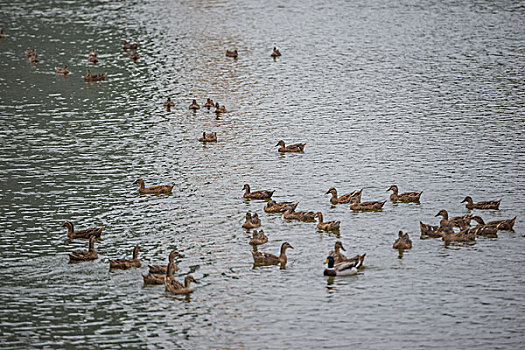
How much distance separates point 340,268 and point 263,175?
10.9 m

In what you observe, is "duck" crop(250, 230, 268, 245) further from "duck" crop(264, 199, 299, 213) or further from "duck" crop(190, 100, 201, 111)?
"duck" crop(190, 100, 201, 111)

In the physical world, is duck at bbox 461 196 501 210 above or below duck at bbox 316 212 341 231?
above

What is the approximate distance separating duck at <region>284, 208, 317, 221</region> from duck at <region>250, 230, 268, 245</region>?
2177 millimetres

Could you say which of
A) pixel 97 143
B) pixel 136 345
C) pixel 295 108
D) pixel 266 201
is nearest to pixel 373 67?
pixel 295 108

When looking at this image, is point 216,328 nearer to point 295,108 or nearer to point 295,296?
point 295,296

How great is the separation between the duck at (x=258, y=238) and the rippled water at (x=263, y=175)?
325 mm

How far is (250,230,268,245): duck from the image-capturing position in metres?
26.9

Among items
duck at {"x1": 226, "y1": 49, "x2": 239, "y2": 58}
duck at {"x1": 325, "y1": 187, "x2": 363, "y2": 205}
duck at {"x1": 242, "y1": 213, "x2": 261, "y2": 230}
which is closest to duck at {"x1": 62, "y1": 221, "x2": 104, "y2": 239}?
duck at {"x1": 242, "y1": 213, "x2": 261, "y2": 230}

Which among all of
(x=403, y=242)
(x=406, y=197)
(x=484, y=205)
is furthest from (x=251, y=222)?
(x=484, y=205)

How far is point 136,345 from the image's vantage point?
20812mm

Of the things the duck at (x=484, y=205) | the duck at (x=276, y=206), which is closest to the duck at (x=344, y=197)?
the duck at (x=276, y=206)

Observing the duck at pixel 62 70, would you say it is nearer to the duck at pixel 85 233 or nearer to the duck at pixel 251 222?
the duck at pixel 85 233

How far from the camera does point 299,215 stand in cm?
2888

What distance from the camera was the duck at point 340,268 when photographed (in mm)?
24031
